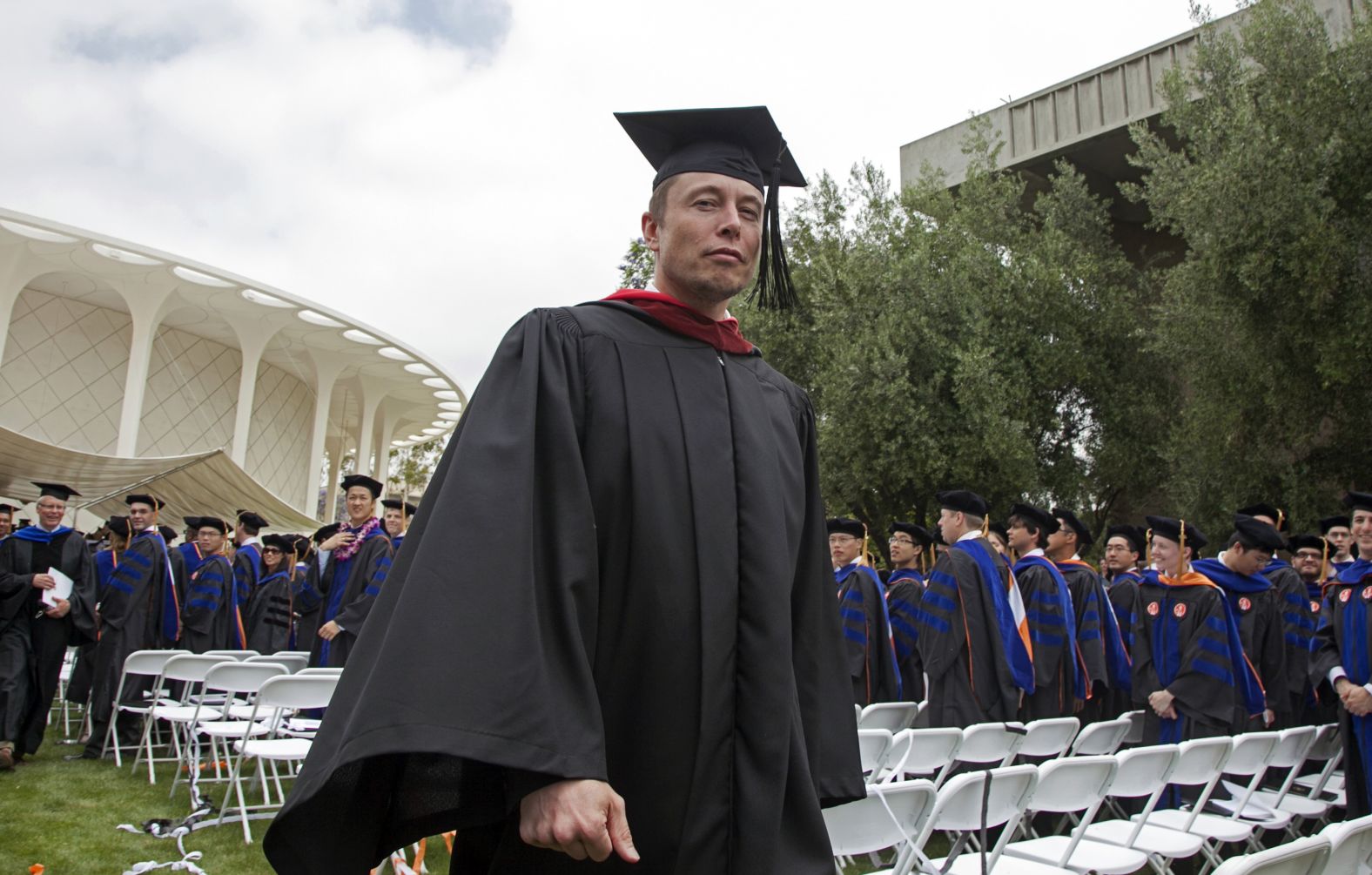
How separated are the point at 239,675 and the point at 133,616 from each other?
320 cm

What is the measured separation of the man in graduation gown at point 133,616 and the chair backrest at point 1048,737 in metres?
6.51

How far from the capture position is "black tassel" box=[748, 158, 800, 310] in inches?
78.7

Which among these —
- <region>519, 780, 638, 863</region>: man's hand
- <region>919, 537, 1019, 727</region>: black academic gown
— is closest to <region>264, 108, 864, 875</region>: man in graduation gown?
<region>519, 780, 638, 863</region>: man's hand

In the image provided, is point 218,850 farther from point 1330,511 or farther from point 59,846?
point 1330,511

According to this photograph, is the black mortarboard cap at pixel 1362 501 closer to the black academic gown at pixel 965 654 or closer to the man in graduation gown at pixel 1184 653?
the man in graduation gown at pixel 1184 653

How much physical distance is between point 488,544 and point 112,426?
33791 mm

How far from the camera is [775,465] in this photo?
1671 mm

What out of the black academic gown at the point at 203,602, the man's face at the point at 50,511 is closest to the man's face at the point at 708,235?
the man's face at the point at 50,511

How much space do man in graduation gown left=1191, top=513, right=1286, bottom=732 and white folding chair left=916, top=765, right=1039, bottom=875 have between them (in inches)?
161

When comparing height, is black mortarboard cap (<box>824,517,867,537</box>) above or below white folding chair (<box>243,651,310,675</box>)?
above

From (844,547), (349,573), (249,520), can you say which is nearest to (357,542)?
(349,573)

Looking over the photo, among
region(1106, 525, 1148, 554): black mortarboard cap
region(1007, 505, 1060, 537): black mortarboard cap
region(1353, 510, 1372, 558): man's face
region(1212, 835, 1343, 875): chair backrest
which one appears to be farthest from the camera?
region(1106, 525, 1148, 554): black mortarboard cap

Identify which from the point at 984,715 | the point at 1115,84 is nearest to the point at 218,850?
the point at 984,715

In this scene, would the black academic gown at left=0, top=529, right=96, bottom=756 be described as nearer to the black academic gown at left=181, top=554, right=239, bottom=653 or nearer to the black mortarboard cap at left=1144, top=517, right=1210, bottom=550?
the black academic gown at left=181, top=554, right=239, bottom=653
